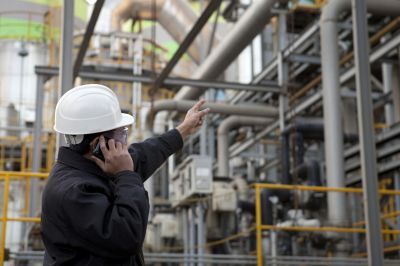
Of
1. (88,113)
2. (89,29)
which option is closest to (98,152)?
(88,113)

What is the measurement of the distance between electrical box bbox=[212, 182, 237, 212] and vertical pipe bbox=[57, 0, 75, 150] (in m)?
5.17

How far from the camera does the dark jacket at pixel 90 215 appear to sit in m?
2.17

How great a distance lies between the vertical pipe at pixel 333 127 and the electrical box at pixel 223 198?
2368 mm

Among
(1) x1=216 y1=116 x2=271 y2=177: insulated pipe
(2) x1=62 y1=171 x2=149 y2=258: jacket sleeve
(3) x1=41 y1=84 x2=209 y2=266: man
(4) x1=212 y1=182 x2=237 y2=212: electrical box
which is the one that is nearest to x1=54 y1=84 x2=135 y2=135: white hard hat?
(3) x1=41 y1=84 x2=209 y2=266: man

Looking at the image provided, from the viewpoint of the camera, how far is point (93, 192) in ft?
7.46

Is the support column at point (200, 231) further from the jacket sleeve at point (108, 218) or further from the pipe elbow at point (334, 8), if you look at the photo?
the jacket sleeve at point (108, 218)

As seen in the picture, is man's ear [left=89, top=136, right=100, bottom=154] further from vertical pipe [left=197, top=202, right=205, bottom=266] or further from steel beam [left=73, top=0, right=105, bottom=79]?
vertical pipe [left=197, top=202, right=205, bottom=266]

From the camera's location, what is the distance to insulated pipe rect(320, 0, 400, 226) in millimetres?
7688

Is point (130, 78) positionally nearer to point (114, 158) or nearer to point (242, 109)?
point (242, 109)

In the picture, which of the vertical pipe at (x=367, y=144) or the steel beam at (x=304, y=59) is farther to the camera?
the steel beam at (x=304, y=59)

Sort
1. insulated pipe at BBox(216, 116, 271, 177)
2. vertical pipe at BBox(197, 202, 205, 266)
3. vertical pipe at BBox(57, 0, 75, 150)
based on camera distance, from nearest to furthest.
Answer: vertical pipe at BBox(57, 0, 75, 150)
vertical pipe at BBox(197, 202, 205, 266)
insulated pipe at BBox(216, 116, 271, 177)

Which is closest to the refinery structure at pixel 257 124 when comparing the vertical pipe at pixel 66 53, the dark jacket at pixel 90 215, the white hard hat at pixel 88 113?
the vertical pipe at pixel 66 53

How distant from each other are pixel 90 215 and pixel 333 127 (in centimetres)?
611

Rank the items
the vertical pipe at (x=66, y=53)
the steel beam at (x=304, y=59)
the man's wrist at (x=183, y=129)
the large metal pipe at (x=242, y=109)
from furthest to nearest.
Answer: the large metal pipe at (x=242, y=109), the steel beam at (x=304, y=59), the vertical pipe at (x=66, y=53), the man's wrist at (x=183, y=129)
